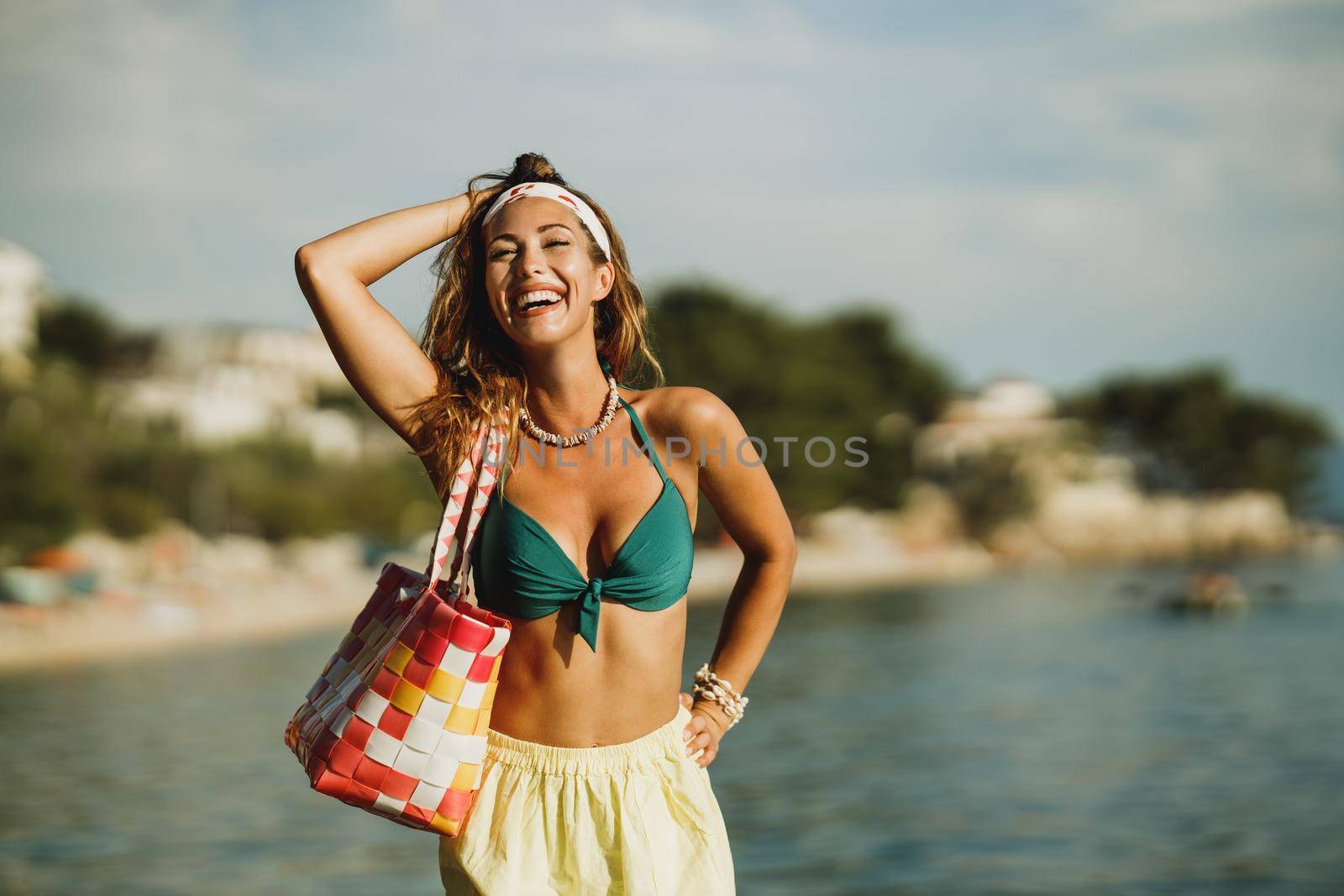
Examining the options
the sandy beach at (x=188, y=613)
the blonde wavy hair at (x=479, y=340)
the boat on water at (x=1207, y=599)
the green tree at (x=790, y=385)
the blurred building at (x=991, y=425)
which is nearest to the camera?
the blonde wavy hair at (x=479, y=340)

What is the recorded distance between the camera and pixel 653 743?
8.05ft

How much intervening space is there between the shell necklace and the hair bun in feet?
1.32

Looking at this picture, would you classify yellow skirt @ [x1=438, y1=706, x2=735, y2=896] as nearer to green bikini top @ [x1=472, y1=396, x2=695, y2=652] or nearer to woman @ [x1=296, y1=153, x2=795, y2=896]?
woman @ [x1=296, y1=153, x2=795, y2=896]

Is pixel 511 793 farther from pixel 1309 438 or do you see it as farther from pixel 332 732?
pixel 1309 438

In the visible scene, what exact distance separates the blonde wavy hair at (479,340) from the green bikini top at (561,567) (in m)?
0.11

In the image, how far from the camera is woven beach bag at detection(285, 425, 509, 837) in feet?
7.32

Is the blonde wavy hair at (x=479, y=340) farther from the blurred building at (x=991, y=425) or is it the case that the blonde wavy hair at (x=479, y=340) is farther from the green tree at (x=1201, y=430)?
the green tree at (x=1201, y=430)

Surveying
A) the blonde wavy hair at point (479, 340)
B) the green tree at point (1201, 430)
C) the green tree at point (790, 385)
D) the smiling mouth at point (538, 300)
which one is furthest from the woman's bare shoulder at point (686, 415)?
the green tree at point (1201, 430)

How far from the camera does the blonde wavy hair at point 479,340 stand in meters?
2.44

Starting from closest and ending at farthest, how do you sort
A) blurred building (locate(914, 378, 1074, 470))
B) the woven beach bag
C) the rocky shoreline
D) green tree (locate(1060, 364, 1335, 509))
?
the woven beach bag, the rocky shoreline, blurred building (locate(914, 378, 1074, 470)), green tree (locate(1060, 364, 1335, 509))

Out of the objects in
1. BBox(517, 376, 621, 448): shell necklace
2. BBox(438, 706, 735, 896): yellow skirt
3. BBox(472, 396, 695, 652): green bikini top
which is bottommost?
BBox(438, 706, 735, 896): yellow skirt

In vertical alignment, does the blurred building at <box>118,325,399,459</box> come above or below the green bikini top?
above

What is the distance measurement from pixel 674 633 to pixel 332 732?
59 cm

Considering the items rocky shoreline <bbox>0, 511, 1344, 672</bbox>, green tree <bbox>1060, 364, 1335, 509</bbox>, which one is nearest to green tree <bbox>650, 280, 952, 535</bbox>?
rocky shoreline <bbox>0, 511, 1344, 672</bbox>
